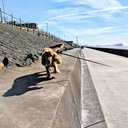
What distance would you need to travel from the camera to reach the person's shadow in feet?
19.9

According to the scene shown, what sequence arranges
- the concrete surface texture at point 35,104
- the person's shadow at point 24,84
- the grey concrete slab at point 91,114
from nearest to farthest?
the concrete surface texture at point 35,104 → the person's shadow at point 24,84 → the grey concrete slab at point 91,114

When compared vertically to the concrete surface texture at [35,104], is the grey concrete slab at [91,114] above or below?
below

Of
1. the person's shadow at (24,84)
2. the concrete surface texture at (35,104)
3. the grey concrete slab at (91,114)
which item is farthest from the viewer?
the grey concrete slab at (91,114)

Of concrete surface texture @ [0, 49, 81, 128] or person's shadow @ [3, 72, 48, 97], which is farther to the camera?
person's shadow @ [3, 72, 48, 97]

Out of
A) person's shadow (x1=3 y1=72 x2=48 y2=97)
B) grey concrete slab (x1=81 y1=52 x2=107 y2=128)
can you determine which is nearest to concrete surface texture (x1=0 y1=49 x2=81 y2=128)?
person's shadow (x1=3 y1=72 x2=48 y2=97)

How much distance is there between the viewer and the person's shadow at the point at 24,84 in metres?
6.06

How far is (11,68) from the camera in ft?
30.9

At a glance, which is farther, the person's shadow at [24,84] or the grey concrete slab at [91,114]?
the grey concrete slab at [91,114]

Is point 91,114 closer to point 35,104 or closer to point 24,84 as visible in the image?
point 24,84

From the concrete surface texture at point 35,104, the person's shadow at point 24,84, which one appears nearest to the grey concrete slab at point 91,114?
the concrete surface texture at point 35,104

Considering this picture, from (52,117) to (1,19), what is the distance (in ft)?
80.6

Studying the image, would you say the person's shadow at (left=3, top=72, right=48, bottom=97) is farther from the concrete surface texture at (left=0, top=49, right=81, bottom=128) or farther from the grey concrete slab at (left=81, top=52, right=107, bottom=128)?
the grey concrete slab at (left=81, top=52, right=107, bottom=128)

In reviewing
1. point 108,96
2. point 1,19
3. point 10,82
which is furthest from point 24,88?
point 1,19

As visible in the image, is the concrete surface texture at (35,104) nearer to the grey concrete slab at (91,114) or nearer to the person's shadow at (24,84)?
the person's shadow at (24,84)
